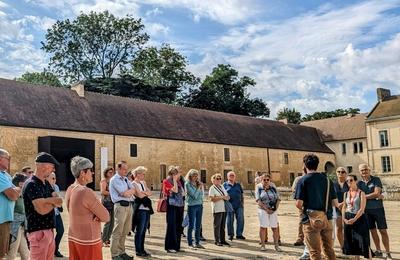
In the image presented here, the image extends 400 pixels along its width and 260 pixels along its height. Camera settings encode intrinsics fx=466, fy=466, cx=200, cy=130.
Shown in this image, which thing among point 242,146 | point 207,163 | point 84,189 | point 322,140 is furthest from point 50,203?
point 322,140

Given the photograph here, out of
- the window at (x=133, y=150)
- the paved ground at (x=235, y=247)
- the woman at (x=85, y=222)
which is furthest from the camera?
the window at (x=133, y=150)

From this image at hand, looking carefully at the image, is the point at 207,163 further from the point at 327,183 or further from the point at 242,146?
the point at 327,183

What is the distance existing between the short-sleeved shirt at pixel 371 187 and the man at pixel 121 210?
13.7 ft

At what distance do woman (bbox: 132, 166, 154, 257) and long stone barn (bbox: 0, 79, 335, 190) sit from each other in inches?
803

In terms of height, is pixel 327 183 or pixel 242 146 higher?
pixel 242 146

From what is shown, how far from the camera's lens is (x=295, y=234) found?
12266mm

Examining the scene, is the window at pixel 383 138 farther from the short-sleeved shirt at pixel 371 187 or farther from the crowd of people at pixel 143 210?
the short-sleeved shirt at pixel 371 187

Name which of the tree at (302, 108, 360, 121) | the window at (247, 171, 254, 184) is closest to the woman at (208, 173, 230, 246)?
the window at (247, 171, 254, 184)

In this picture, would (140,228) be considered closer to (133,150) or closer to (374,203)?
(374,203)

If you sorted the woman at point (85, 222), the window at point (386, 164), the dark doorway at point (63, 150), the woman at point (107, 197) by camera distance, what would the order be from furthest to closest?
1. the window at point (386, 164)
2. the dark doorway at point (63, 150)
3. the woman at point (107, 197)
4. the woman at point (85, 222)

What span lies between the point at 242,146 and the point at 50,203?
37483 millimetres

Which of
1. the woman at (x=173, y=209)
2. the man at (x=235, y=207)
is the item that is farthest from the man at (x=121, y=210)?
the man at (x=235, y=207)

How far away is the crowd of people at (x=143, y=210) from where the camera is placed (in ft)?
16.0

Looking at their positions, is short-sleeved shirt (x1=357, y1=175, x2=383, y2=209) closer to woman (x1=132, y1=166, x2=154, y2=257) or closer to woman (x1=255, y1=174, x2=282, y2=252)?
woman (x1=255, y1=174, x2=282, y2=252)
